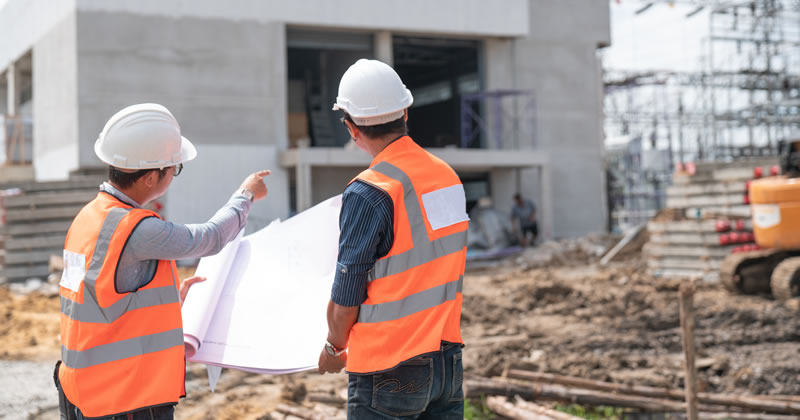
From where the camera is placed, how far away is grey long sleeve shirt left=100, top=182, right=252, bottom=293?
242 cm

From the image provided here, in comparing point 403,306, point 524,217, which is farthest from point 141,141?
point 524,217

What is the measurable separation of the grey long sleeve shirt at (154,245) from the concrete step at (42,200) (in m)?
14.4

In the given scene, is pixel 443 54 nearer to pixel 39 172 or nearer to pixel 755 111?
pixel 755 111

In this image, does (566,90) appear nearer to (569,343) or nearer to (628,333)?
(628,333)

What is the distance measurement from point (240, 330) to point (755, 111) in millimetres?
29724

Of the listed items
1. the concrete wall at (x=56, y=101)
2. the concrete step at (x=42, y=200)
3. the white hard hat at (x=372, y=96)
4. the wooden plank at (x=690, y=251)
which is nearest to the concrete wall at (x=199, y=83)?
the concrete wall at (x=56, y=101)

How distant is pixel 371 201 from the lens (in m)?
2.33

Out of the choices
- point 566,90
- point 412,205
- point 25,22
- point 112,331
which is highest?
point 25,22

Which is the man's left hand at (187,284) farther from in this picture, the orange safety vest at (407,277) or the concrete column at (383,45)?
the concrete column at (383,45)

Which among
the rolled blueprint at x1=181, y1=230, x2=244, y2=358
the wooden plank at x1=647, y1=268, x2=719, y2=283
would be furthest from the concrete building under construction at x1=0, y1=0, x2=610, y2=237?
the rolled blueprint at x1=181, y1=230, x2=244, y2=358

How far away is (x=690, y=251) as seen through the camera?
44.5ft

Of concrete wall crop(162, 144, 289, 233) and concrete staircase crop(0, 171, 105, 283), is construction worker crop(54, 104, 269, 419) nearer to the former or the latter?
concrete staircase crop(0, 171, 105, 283)

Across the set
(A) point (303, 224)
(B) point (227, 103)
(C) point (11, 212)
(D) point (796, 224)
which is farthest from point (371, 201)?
(B) point (227, 103)

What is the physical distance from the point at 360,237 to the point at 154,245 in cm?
71
